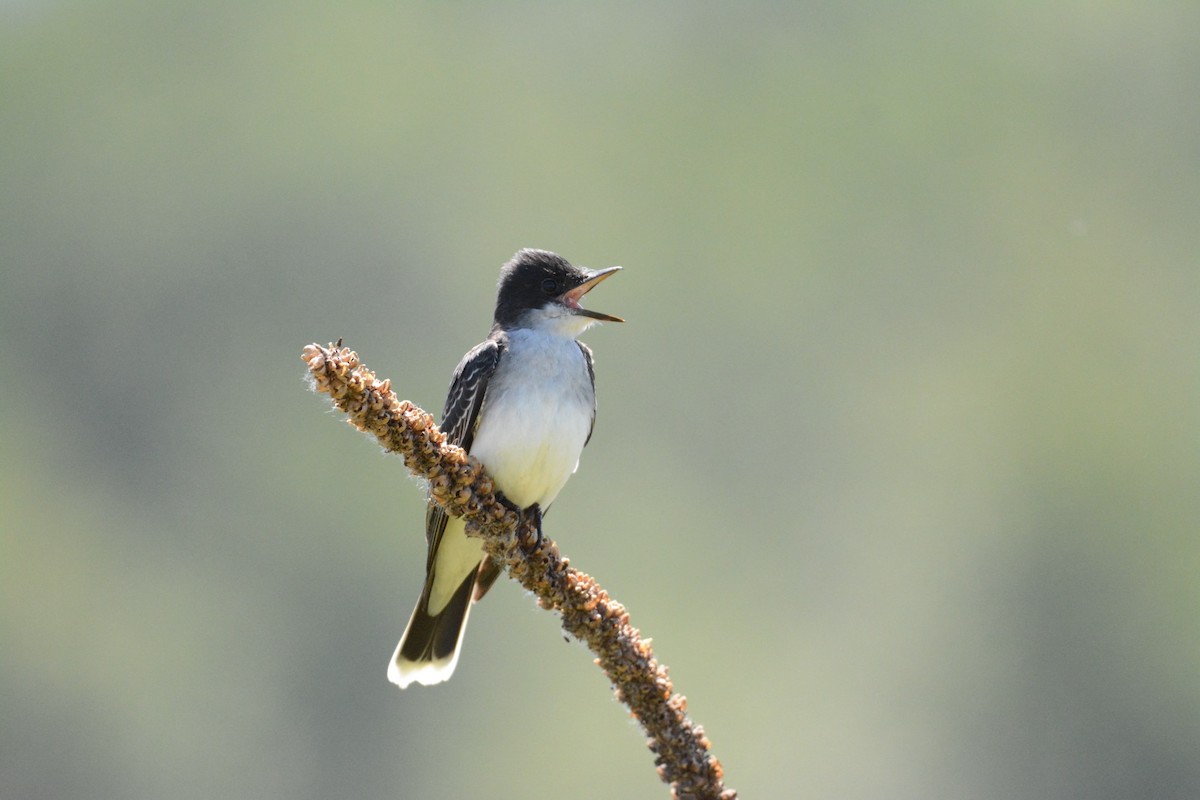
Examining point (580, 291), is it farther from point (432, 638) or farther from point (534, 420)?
point (432, 638)

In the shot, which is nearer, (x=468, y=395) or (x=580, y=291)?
(x=468, y=395)

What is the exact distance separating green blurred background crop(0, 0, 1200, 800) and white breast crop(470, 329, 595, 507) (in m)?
20.4

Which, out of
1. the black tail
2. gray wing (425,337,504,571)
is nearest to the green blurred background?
the black tail

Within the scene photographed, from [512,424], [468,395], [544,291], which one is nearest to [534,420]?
[512,424]

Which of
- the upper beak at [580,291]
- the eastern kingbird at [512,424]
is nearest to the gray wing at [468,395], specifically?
the eastern kingbird at [512,424]

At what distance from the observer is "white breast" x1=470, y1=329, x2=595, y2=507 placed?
6113 mm

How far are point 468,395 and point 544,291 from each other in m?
0.72

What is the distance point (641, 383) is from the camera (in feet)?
140

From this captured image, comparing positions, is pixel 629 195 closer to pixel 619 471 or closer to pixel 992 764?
pixel 619 471

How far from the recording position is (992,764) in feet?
100.0

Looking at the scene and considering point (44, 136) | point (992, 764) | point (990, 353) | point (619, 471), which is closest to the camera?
point (992, 764)

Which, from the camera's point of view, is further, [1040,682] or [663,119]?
[663,119]

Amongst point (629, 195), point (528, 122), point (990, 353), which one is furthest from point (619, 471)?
point (528, 122)

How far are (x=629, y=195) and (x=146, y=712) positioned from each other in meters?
35.2
